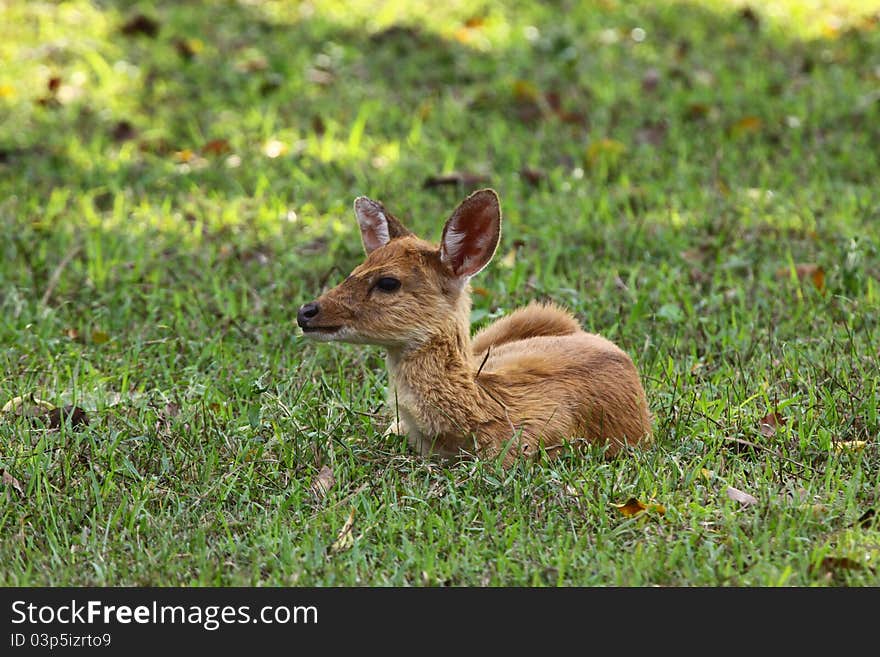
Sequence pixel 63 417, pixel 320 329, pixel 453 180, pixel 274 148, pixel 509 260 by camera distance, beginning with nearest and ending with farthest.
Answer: pixel 320 329
pixel 63 417
pixel 509 260
pixel 453 180
pixel 274 148

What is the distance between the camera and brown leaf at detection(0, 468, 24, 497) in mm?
4129

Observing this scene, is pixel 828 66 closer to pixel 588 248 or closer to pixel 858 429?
pixel 588 248

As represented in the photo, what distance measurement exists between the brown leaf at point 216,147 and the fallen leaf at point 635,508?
4.30 meters

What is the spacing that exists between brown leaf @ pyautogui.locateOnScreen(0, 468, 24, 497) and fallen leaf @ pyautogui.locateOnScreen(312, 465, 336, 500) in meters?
0.87

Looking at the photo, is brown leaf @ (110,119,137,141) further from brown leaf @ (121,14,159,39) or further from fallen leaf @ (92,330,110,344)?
fallen leaf @ (92,330,110,344)

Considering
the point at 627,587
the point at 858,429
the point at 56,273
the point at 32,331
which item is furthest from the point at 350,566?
the point at 56,273

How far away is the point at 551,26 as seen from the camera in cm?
938

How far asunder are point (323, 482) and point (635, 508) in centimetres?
94

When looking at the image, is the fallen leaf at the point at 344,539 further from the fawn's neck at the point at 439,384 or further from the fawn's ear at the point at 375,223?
the fawn's ear at the point at 375,223

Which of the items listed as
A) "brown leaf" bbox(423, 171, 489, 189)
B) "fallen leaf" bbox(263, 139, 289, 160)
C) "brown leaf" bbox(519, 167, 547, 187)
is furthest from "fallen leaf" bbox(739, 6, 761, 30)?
"fallen leaf" bbox(263, 139, 289, 160)

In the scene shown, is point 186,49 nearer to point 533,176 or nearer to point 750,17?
point 533,176

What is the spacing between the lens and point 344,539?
12.5 ft

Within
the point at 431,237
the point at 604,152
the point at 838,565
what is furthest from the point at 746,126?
the point at 838,565

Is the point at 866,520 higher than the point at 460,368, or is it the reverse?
the point at 460,368
